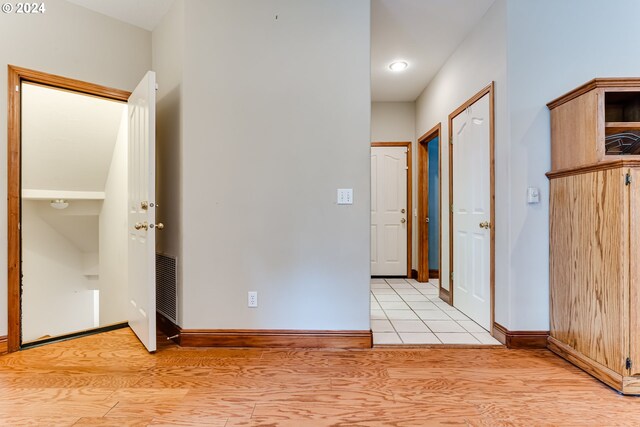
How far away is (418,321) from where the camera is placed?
9.56ft

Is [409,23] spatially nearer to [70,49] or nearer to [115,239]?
[70,49]

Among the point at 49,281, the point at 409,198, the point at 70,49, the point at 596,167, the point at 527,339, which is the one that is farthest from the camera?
the point at 409,198

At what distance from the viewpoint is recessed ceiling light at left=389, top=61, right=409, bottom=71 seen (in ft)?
11.8

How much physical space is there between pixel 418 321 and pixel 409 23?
2597 mm

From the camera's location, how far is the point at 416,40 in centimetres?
311

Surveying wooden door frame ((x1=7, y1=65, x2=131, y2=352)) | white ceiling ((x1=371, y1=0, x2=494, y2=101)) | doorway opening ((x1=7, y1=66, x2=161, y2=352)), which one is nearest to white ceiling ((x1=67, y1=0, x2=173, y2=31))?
doorway opening ((x1=7, y1=66, x2=161, y2=352))

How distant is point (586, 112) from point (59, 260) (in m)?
5.45

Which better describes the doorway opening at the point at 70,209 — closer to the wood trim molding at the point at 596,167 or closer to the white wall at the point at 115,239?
the white wall at the point at 115,239

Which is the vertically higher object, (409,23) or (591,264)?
(409,23)

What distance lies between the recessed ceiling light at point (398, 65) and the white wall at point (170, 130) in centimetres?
219

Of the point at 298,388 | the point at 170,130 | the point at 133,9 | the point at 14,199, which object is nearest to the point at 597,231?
the point at 298,388

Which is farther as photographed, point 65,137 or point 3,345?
point 65,137

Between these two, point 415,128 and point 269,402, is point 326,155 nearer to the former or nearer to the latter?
point 269,402

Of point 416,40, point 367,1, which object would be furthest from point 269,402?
point 416,40
